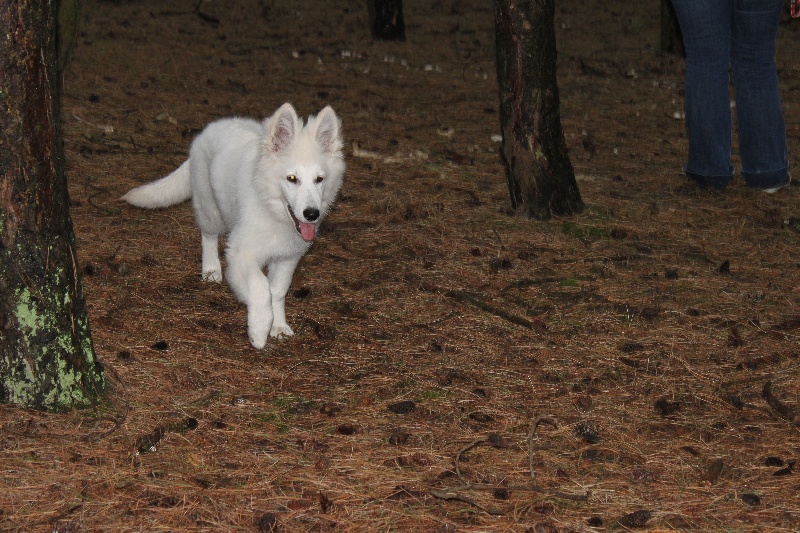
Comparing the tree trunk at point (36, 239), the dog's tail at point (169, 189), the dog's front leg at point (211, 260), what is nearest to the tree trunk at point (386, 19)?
the dog's tail at point (169, 189)

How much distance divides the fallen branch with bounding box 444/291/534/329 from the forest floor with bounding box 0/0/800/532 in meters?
0.01

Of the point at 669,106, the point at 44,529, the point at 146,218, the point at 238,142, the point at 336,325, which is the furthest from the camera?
the point at 669,106

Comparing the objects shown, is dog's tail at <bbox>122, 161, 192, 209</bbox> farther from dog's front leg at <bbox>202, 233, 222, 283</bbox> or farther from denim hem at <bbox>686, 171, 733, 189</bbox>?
denim hem at <bbox>686, 171, 733, 189</bbox>

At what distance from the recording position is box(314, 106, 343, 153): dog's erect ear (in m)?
5.18

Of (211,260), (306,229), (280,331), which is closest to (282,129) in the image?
(306,229)

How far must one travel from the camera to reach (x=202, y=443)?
383cm

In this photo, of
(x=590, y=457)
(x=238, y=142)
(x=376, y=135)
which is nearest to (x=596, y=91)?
(x=376, y=135)

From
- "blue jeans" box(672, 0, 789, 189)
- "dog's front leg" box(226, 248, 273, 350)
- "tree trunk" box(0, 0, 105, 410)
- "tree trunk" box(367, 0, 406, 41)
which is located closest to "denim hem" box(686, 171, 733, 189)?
"blue jeans" box(672, 0, 789, 189)

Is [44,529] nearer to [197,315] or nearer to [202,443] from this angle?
[202,443]

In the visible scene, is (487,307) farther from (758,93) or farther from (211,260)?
(758,93)

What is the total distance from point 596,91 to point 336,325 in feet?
25.4

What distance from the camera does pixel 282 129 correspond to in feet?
16.9

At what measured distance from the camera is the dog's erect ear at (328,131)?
5.18m

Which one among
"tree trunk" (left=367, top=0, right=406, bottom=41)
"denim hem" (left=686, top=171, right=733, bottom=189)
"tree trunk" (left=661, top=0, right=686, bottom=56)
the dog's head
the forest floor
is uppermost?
"tree trunk" (left=367, top=0, right=406, bottom=41)
